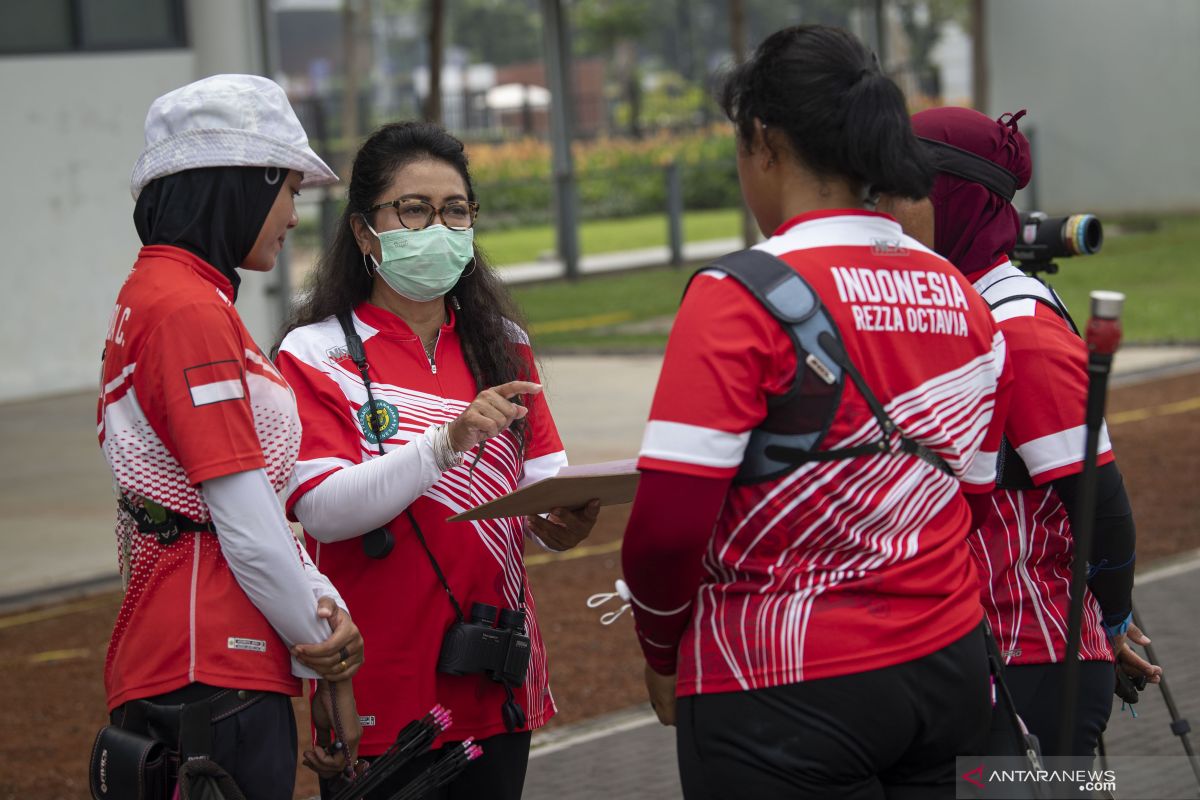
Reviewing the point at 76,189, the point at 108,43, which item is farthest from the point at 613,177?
the point at 76,189

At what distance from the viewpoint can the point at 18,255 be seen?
16906 millimetres

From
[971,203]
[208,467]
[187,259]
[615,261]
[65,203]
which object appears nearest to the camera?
[208,467]

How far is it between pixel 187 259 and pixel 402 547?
2.73 ft

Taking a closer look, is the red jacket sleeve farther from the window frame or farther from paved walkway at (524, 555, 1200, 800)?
the window frame

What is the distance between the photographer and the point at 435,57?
2220cm

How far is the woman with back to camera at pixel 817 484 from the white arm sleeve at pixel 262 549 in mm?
692

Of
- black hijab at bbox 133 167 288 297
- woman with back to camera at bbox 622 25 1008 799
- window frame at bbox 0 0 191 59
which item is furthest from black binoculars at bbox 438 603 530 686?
window frame at bbox 0 0 191 59

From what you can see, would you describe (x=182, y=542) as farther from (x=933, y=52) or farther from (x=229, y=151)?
(x=933, y=52)

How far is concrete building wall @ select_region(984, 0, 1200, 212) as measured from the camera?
31672 millimetres

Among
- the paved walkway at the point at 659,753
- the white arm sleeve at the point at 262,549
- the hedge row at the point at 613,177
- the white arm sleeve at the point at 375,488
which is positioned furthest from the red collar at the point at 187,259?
the hedge row at the point at 613,177

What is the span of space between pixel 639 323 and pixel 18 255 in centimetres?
771

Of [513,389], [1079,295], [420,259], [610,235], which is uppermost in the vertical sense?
[420,259]

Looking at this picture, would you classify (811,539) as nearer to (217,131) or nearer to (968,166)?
(968,166)

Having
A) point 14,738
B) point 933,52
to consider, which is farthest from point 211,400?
point 933,52
